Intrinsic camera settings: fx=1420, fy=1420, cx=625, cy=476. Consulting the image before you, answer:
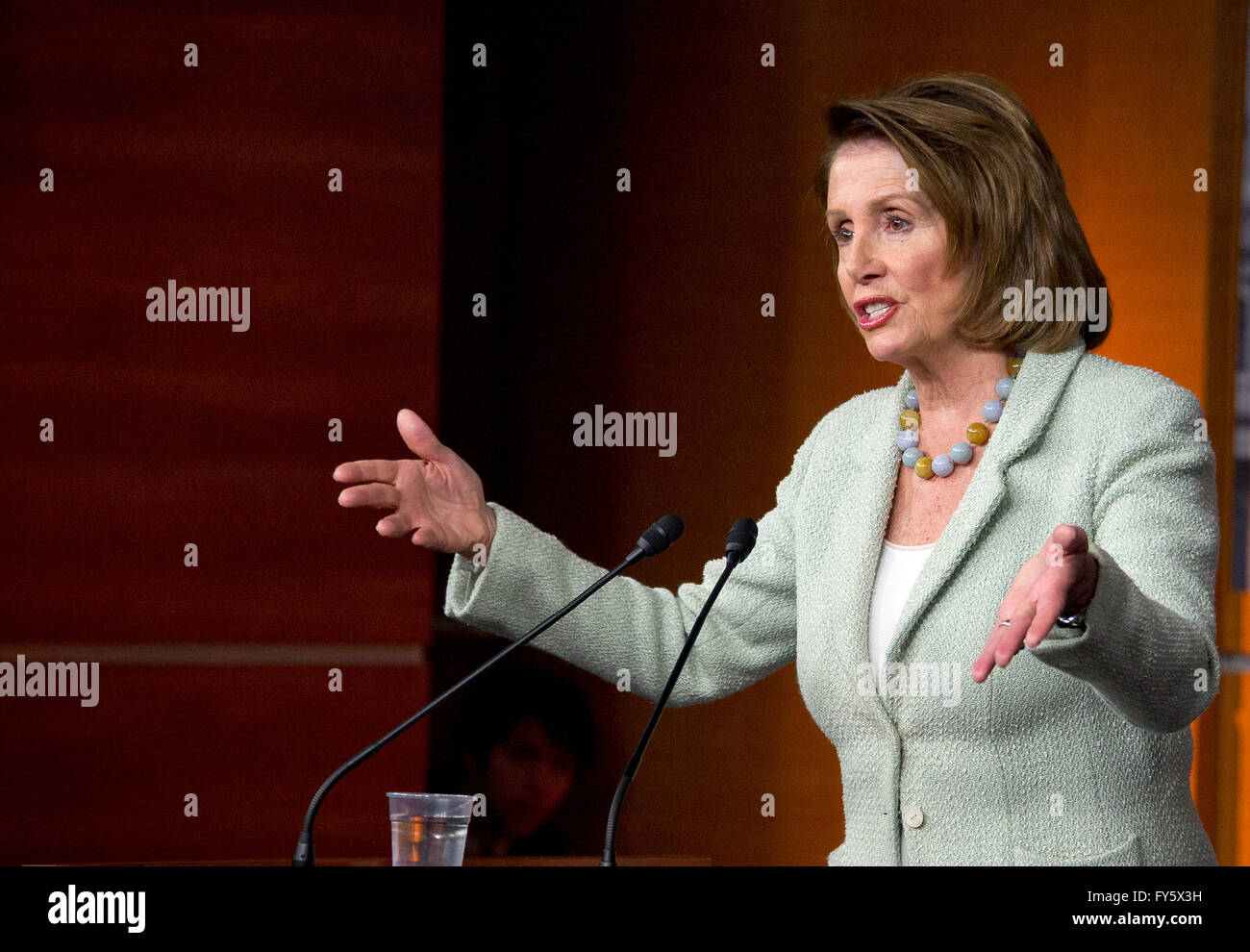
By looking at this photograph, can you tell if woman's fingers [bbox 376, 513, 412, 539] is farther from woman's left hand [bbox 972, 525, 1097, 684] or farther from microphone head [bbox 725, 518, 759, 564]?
woman's left hand [bbox 972, 525, 1097, 684]

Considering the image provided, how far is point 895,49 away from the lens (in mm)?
3572

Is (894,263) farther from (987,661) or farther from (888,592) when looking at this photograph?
(987,661)

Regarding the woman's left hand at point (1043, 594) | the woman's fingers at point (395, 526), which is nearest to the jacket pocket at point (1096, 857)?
the woman's left hand at point (1043, 594)

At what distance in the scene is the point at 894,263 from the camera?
1665 millimetres

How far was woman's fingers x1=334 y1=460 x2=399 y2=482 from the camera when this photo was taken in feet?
4.81

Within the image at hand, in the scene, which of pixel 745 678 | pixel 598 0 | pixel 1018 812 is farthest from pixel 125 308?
pixel 1018 812

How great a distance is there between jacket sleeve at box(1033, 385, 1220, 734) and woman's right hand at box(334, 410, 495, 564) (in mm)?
677

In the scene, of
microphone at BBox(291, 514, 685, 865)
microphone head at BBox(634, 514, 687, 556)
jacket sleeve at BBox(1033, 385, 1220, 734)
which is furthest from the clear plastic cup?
jacket sleeve at BBox(1033, 385, 1220, 734)

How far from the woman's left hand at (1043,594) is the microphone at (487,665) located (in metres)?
0.33

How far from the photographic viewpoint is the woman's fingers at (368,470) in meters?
1.47

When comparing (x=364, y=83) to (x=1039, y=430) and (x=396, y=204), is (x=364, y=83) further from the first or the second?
(x=1039, y=430)
